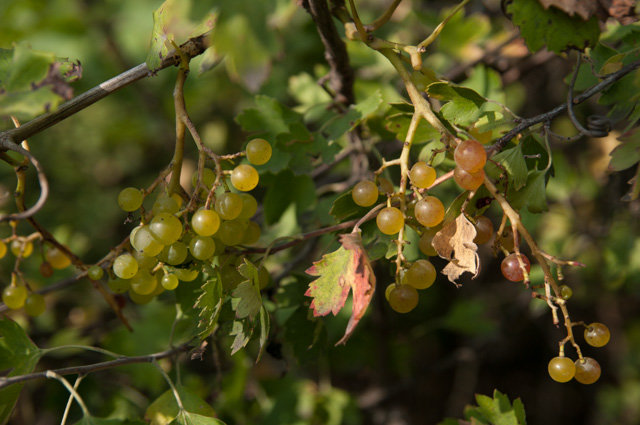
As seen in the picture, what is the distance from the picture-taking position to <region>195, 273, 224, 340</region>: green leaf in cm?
80

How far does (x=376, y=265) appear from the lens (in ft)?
5.02

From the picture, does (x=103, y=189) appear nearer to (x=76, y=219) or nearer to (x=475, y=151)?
(x=76, y=219)

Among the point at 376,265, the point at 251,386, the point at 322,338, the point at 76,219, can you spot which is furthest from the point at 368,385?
the point at 76,219

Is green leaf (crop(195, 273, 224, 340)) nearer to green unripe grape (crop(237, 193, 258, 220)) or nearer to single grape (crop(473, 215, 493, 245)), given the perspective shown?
green unripe grape (crop(237, 193, 258, 220))

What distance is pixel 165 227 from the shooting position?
77 cm

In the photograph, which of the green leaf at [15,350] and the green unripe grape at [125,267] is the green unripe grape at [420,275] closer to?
the green unripe grape at [125,267]

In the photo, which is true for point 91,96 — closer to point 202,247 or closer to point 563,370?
point 202,247

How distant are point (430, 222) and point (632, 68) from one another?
0.44m

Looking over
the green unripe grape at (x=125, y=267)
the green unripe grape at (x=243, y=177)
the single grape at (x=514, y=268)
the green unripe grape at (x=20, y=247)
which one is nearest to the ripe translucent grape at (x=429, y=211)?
the single grape at (x=514, y=268)

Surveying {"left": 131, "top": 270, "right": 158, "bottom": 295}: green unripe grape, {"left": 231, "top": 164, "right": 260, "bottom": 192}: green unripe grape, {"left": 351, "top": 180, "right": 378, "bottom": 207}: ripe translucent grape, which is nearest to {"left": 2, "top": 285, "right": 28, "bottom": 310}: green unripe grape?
{"left": 131, "top": 270, "right": 158, "bottom": 295}: green unripe grape

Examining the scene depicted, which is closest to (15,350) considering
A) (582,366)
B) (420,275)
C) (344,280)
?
(344,280)

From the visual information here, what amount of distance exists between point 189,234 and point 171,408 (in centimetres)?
37

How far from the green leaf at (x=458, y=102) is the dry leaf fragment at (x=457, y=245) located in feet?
0.64

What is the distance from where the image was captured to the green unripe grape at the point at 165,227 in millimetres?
769
